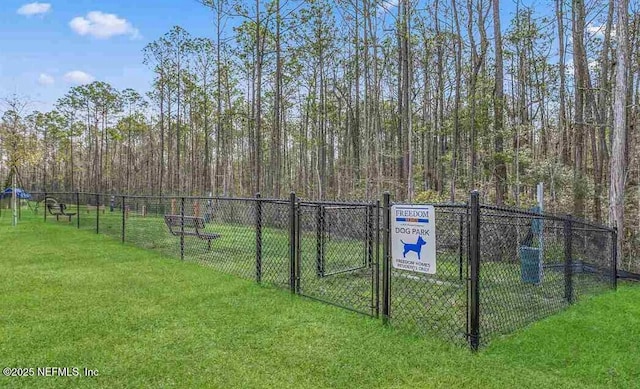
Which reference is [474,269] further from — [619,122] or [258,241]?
[619,122]

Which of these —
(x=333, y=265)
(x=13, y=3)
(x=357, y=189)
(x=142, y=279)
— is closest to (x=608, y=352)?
(x=333, y=265)

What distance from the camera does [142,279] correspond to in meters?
4.91

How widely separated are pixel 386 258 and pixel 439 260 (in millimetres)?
3580

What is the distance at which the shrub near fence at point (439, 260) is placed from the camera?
328 cm

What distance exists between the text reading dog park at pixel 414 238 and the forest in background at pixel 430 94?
5581mm

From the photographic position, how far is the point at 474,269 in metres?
2.69

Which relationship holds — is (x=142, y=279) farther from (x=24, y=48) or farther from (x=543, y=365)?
(x=24, y=48)

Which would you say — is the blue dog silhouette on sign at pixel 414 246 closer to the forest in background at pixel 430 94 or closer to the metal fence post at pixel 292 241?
the metal fence post at pixel 292 241

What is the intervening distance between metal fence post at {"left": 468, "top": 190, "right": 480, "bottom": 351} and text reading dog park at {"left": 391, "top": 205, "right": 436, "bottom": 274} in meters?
0.27

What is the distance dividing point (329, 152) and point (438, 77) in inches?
326

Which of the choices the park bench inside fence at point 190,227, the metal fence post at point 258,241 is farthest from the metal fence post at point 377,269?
the park bench inside fence at point 190,227

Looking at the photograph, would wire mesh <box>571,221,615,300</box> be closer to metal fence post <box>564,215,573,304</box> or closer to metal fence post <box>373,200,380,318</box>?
metal fence post <box>564,215,573,304</box>

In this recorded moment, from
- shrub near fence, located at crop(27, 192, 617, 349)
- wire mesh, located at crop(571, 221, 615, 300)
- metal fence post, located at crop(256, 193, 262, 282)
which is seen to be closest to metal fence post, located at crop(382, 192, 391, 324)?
shrub near fence, located at crop(27, 192, 617, 349)

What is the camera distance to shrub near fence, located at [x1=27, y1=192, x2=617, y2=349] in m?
3.28
